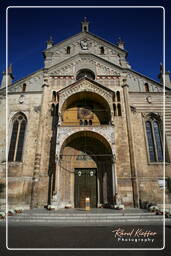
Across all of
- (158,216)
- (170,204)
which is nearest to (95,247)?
(158,216)

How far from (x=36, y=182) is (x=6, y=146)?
4435mm

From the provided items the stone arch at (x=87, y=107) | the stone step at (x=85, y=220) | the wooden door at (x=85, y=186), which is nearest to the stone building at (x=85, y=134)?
the wooden door at (x=85, y=186)

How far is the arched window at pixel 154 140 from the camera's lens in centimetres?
1551

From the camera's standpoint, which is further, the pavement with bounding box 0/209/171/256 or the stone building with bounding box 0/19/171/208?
the stone building with bounding box 0/19/171/208

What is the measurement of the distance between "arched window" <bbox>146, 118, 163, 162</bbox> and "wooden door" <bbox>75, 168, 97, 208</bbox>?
18.1 ft

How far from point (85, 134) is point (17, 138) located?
6.45 metres

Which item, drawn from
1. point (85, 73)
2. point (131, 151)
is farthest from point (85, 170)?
point (85, 73)

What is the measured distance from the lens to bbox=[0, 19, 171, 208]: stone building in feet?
46.9

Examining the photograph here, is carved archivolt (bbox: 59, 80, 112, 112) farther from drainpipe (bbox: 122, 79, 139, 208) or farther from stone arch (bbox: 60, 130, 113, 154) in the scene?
stone arch (bbox: 60, 130, 113, 154)

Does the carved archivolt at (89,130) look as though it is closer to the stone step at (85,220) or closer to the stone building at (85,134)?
the stone building at (85,134)

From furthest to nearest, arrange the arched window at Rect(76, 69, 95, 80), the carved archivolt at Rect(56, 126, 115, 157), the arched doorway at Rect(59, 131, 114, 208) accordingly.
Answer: the arched window at Rect(76, 69, 95, 80) < the arched doorway at Rect(59, 131, 114, 208) < the carved archivolt at Rect(56, 126, 115, 157)

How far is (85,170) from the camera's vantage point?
15.9 m

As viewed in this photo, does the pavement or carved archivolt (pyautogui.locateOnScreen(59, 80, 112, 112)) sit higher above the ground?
carved archivolt (pyautogui.locateOnScreen(59, 80, 112, 112))

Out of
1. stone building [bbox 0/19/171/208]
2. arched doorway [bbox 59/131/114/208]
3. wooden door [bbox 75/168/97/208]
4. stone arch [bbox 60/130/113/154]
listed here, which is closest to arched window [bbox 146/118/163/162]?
stone building [bbox 0/19/171/208]
